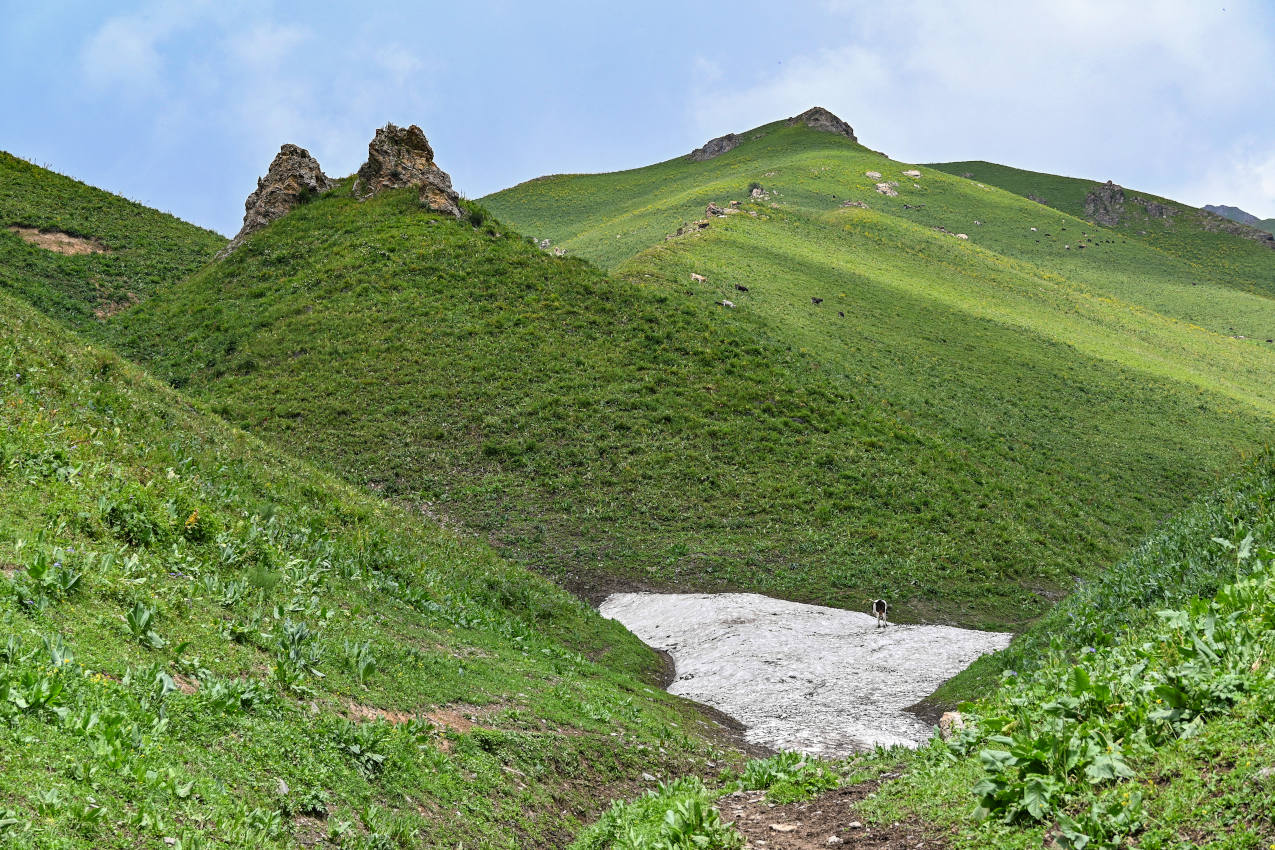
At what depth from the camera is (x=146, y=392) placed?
2200 cm

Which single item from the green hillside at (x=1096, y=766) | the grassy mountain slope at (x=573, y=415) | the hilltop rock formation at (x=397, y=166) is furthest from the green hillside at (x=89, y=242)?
the green hillside at (x=1096, y=766)

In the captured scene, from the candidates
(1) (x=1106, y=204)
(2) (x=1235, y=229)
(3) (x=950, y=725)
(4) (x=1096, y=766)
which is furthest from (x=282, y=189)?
(2) (x=1235, y=229)

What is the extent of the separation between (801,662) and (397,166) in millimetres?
47129

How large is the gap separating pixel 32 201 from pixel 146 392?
1941 inches

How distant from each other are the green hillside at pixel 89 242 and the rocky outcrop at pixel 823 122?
119116mm

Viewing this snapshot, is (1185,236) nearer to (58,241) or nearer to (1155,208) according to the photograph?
(1155,208)

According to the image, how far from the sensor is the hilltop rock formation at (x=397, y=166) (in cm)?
5650

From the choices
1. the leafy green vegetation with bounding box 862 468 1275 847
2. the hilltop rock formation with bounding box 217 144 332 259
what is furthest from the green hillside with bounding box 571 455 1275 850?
the hilltop rock formation with bounding box 217 144 332 259

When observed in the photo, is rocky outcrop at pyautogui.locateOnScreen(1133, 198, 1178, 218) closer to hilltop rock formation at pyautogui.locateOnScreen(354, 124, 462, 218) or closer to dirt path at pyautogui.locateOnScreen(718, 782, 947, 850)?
hilltop rock formation at pyautogui.locateOnScreen(354, 124, 462, 218)

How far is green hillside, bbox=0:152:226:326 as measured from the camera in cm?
4866

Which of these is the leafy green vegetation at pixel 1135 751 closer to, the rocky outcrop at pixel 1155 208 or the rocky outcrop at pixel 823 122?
the rocky outcrop at pixel 1155 208

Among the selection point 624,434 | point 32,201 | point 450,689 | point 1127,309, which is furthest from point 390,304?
point 1127,309

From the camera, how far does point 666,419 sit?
130 feet

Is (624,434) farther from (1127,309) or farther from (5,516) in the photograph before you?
(1127,309)
